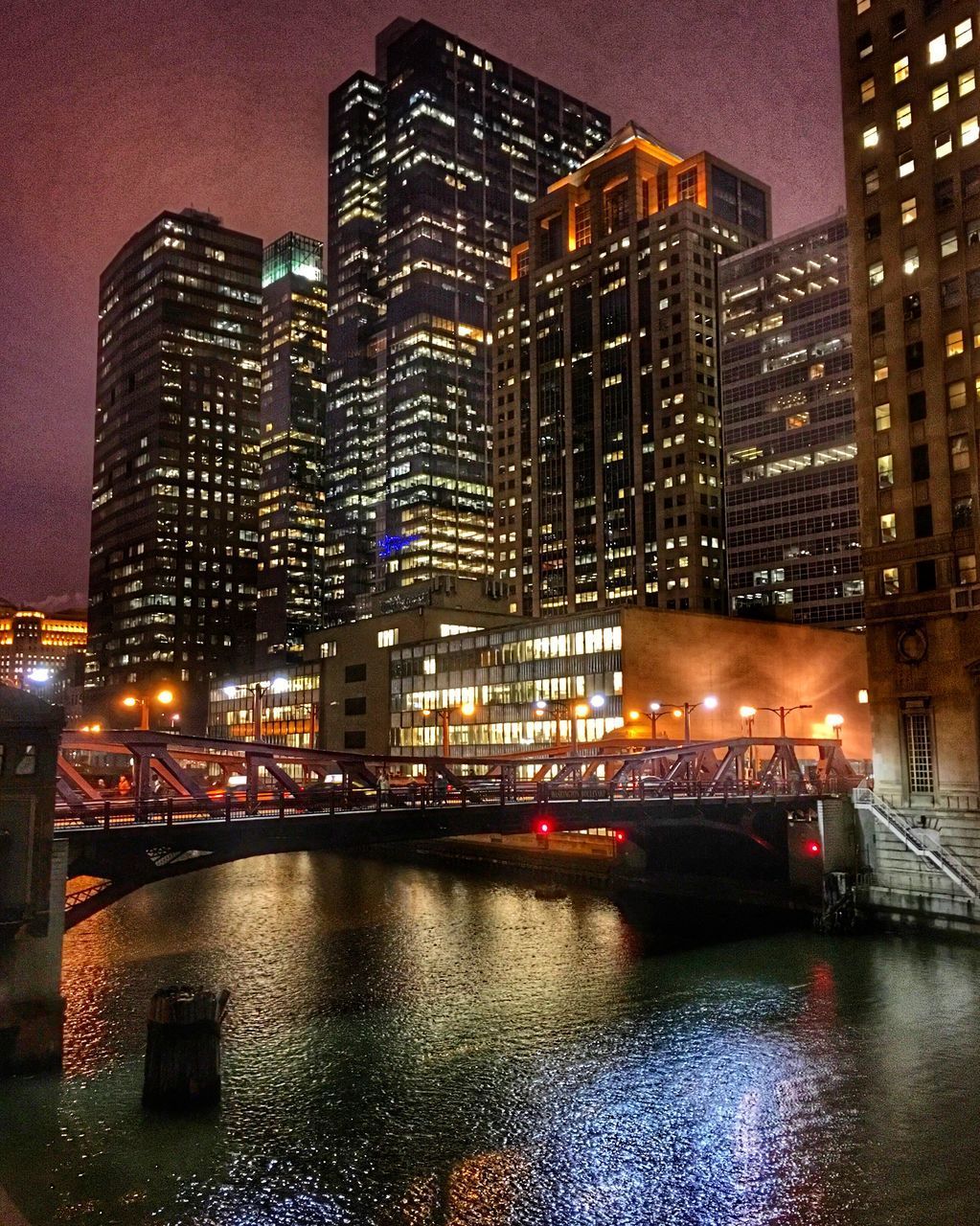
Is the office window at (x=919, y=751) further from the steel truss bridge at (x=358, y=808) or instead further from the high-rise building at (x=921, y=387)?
the steel truss bridge at (x=358, y=808)

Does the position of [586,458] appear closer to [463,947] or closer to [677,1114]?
[463,947]

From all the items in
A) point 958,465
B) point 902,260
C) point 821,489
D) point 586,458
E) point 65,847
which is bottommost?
point 65,847

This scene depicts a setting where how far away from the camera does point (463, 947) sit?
50.4m

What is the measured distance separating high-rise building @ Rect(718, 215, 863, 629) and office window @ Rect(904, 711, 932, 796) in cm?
9423

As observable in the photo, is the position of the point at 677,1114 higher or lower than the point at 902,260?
lower

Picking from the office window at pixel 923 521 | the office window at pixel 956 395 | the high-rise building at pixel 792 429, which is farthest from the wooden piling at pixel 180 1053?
the high-rise building at pixel 792 429

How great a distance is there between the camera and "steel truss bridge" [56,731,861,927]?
35344 millimetres

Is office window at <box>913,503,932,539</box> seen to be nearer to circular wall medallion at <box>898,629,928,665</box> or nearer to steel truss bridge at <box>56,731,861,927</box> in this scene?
circular wall medallion at <box>898,629,928,665</box>

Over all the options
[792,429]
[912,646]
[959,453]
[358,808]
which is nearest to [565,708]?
[912,646]

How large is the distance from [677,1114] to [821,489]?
5554 inches

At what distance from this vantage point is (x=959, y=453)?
59094 millimetres

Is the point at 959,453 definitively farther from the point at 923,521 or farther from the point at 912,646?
the point at 912,646

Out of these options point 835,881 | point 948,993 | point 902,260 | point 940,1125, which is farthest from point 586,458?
point 940,1125

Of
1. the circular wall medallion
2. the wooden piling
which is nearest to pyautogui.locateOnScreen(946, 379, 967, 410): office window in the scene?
the circular wall medallion
